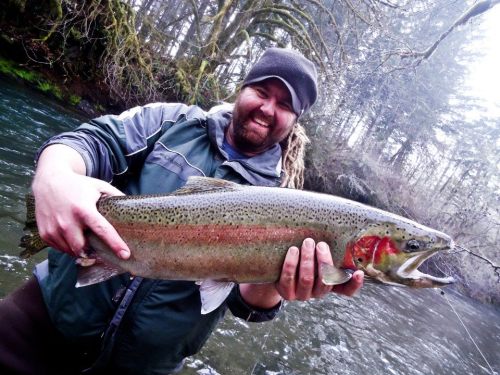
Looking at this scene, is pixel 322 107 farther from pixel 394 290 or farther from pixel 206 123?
pixel 206 123

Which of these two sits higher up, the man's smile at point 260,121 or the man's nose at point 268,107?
the man's nose at point 268,107

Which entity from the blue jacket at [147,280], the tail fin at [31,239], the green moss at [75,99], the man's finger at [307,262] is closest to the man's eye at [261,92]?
the blue jacket at [147,280]

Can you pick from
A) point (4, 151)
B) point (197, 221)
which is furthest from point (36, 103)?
point (197, 221)

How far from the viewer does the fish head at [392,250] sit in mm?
2145

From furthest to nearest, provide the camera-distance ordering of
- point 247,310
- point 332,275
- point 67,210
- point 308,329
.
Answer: point 308,329 < point 247,310 < point 332,275 < point 67,210

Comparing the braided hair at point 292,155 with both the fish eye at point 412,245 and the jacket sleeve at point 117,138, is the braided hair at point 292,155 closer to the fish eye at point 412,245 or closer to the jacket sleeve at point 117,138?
the jacket sleeve at point 117,138

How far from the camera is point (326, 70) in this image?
12664 mm

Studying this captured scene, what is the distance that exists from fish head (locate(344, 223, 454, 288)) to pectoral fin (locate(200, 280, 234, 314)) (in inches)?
27.9

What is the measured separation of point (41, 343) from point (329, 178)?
626 inches

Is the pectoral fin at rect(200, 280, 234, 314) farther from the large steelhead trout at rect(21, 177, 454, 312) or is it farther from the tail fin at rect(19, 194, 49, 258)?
the tail fin at rect(19, 194, 49, 258)

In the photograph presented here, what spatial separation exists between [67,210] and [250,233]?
3.01 feet

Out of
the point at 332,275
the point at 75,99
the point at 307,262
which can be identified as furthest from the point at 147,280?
the point at 75,99

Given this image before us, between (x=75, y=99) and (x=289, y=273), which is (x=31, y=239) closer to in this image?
(x=289, y=273)

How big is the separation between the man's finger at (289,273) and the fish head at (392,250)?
1.00 feet
